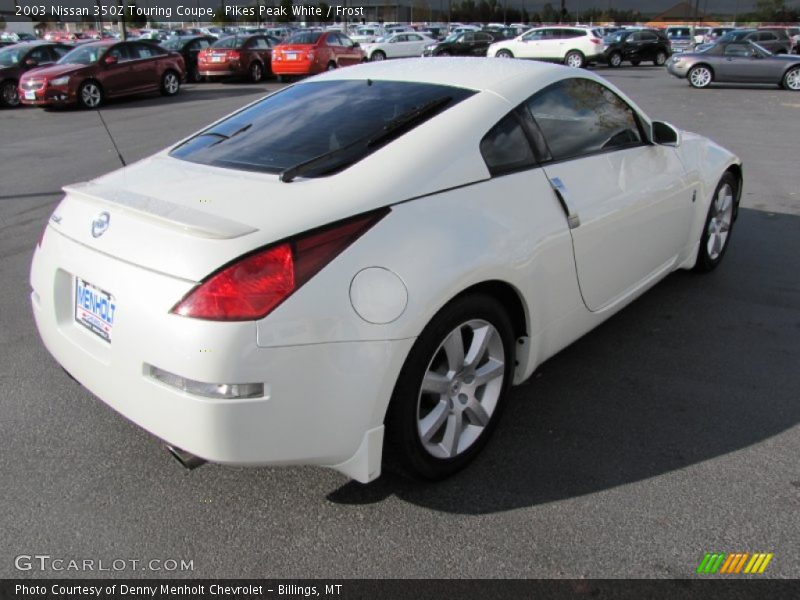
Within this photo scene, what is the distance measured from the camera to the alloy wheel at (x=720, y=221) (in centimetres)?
492

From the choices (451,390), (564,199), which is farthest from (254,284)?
(564,199)

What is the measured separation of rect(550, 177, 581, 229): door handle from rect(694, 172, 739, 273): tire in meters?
2.08

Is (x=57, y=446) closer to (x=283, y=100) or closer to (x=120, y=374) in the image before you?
(x=120, y=374)

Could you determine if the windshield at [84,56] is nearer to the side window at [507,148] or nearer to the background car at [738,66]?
the background car at [738,66]

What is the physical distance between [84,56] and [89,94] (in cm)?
112

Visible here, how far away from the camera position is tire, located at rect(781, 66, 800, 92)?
19.3 meters

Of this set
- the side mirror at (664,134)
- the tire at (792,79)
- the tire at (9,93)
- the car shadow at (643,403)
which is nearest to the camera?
the car shadow at (643,403)

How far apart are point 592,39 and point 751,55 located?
858 cm

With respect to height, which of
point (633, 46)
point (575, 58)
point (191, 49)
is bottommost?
point (191, 49)

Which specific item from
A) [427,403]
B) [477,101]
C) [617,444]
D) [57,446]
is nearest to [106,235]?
[57,446]

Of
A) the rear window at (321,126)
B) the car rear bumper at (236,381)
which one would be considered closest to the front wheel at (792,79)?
the rear window at (321,126)

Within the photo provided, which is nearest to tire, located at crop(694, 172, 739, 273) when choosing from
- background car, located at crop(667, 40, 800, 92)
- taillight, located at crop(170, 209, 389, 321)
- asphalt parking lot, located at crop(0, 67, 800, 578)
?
asphalt parking lot, located at crop(0, 67, 800, 578)

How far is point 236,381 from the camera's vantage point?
2.16 meters

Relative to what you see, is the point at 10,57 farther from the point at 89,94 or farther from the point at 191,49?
the point at 191,49
